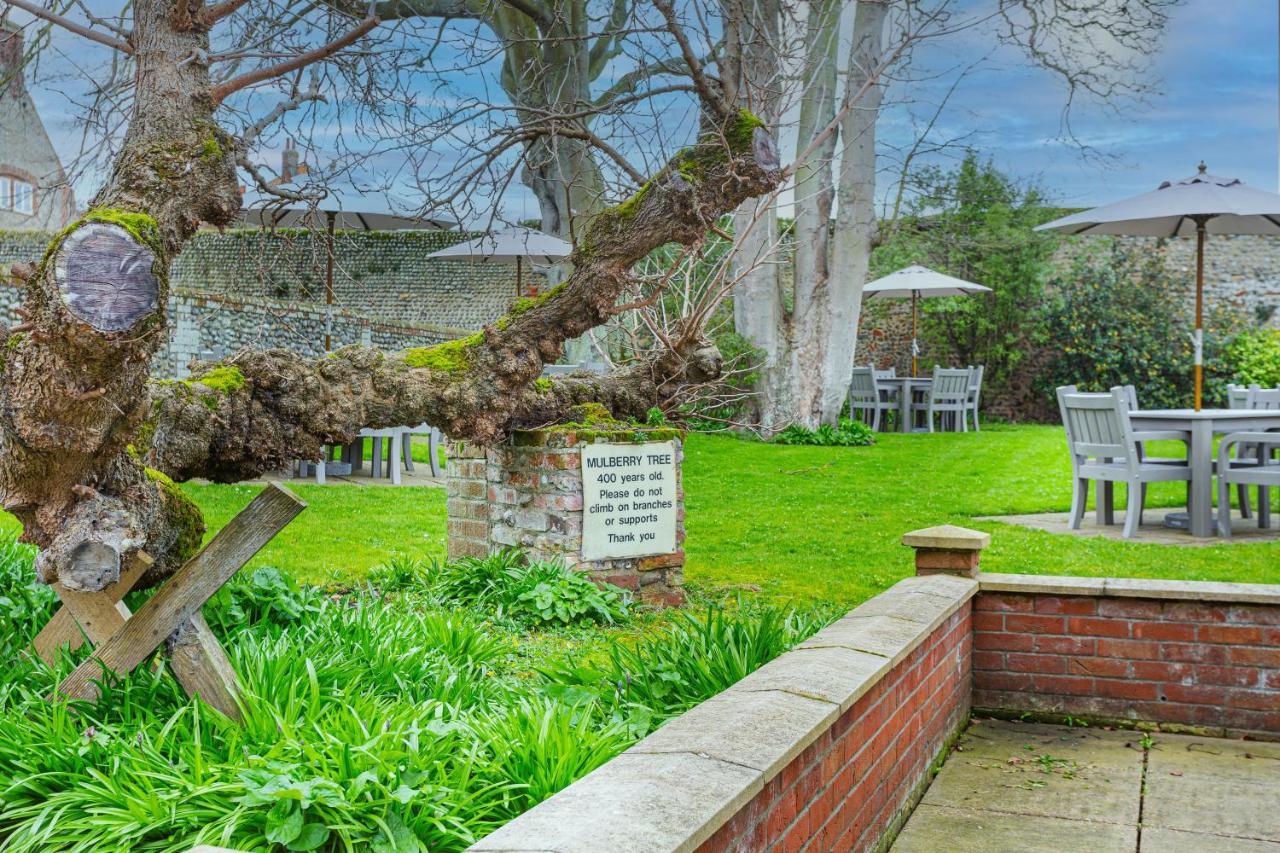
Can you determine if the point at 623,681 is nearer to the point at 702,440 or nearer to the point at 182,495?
the point at 182,495

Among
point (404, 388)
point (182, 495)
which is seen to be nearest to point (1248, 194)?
point (404, 388)

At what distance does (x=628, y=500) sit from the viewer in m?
6.33

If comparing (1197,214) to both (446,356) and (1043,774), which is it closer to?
(446,356)

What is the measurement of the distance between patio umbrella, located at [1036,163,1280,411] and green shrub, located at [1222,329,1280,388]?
28.9ft

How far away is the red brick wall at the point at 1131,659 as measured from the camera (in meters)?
4.29

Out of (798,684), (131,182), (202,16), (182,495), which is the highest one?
(202,16)

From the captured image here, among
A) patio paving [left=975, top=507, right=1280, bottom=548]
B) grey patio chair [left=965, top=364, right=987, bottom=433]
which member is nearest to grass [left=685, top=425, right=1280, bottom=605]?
patio paving [left=975, top=507, right=1280, bottom=548]

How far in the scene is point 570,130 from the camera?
6910 millimetres

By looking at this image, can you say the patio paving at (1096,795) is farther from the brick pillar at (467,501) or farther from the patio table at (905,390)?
the patio table at (905,390)

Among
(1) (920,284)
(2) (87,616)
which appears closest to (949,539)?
(2) (87,616)

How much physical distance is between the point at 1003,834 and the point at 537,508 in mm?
3418

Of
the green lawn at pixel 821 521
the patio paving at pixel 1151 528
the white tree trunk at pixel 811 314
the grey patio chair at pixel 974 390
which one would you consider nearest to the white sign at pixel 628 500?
the green lawn at pixel 821 521

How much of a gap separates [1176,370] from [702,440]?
8578 mm

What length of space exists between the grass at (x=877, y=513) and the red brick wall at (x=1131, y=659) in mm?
2222
